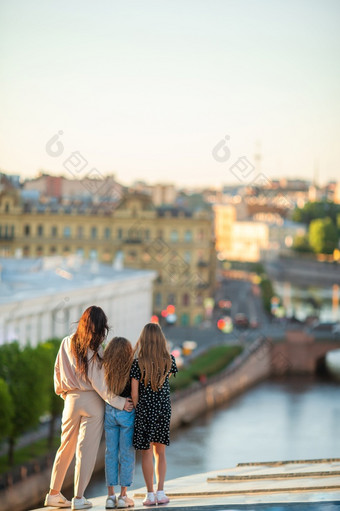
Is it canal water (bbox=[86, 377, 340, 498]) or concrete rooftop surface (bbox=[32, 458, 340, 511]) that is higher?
concrete rooftop surface (bbox=[32, 458, 340, 511])

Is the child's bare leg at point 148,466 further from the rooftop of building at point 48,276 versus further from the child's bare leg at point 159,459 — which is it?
the rooftop of building at point 48,276

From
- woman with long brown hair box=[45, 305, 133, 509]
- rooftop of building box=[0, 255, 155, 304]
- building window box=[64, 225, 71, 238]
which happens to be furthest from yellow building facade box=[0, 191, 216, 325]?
woman with long brown hair box=[45, 305, 133, 509]

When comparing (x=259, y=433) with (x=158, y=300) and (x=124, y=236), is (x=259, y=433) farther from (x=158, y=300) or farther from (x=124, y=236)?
(x=124, y=236)

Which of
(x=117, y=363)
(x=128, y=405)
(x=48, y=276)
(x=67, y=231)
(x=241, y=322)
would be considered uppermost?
(x=117, y=363)

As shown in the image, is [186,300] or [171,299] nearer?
[171,299]

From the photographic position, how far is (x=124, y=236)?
39.4 metres

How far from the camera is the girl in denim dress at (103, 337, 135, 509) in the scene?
16.4ft

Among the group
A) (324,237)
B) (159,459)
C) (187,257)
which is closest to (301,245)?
(324,237)

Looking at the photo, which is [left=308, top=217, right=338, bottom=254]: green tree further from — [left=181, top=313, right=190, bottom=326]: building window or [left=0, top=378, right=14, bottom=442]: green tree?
[left=0, top=378, right=14, bottom=442]: green tree

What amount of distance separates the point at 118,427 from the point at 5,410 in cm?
990

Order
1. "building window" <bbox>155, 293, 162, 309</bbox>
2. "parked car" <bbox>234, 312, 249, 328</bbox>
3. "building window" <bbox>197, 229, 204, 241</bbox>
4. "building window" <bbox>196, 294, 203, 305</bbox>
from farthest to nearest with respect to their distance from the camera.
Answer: "building window" <bbox>197, 229, 204, 241</bbox>, "parked car" <bbox>234, 312, 249, 328</bbox>, "building window" <bbox>196, 294, 203, 305</bbox>, "building window" <bbox>155, 293, 162, 309</bbox>

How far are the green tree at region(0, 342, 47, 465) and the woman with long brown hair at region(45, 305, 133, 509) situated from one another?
10669 millimetres

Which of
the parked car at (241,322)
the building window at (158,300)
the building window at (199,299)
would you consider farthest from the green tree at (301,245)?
the building window at (158,300)

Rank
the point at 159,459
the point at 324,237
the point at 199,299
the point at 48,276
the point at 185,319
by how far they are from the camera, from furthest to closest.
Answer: the point at 324,237, the point at 199,299, the point at 185,319, the point at 48,276, the point at 159,459
